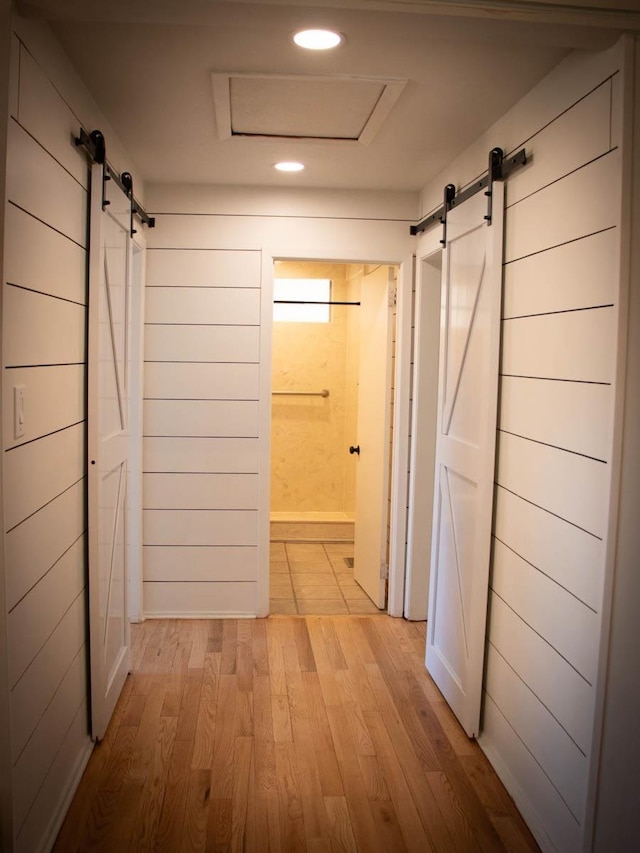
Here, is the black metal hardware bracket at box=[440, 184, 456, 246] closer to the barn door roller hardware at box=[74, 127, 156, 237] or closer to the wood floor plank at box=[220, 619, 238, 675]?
the barn door roller hardware at box=[74, 127, 156, 237]

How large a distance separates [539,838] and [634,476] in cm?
118

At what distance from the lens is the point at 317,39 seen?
2113 millimetres

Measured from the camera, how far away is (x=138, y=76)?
A: 8.05 ft

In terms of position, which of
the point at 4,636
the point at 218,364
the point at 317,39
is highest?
the point at 317,39

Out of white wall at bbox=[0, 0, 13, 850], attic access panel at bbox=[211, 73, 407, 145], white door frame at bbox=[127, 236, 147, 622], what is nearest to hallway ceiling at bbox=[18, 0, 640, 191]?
attic access panel at bbox=[211, 73, 407, 145]

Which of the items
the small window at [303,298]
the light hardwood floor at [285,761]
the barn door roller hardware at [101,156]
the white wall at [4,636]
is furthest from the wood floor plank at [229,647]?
the small window at [303,298]

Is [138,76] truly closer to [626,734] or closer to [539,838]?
[626,734]

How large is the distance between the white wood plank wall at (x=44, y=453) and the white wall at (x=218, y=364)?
145 centimetres

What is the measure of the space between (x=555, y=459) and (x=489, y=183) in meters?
1.10

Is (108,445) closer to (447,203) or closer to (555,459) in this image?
(555,459)

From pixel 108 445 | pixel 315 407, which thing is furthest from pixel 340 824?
pixel 315 407

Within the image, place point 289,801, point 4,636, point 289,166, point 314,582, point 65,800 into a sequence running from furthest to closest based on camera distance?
point 314,582, point 289,166, point 289,801, point 65,800, point 4,636

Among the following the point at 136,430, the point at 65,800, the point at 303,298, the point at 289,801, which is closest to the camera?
the point at 65,800

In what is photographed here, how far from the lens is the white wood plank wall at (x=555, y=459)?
195 centimetres
